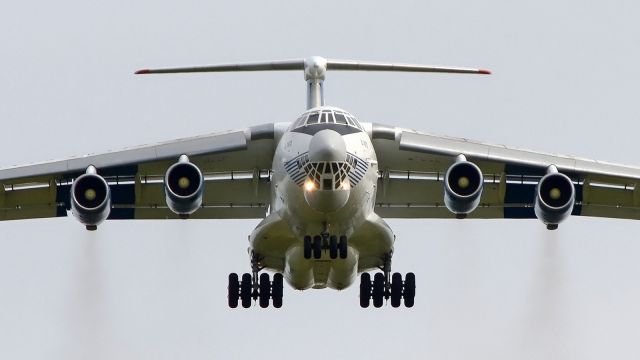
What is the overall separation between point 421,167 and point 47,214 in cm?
521

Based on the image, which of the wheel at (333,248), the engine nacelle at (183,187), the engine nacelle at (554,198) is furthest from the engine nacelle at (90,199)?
the engine nacelle at (554,198)

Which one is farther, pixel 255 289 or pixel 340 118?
pixel 255 289

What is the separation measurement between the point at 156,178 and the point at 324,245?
11.3 ft

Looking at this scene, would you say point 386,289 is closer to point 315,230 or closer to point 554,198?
point 315,230

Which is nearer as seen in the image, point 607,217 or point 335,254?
point 335,254

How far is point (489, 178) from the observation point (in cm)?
2373

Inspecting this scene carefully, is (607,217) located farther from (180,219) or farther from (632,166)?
(180,219)

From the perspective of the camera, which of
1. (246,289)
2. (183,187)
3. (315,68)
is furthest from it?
(315,68)

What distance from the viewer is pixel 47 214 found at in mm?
24047

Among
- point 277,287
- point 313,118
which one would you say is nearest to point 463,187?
point 313,118

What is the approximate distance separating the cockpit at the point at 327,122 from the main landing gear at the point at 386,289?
2.45 meters

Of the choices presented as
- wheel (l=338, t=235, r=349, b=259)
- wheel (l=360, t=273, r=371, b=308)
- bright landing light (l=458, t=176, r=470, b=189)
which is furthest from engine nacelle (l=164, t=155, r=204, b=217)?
bright landing light (l=458, t=176, r=470, b=189)

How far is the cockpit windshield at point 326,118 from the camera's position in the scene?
21.1 meters

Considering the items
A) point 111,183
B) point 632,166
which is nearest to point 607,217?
point 632,166
